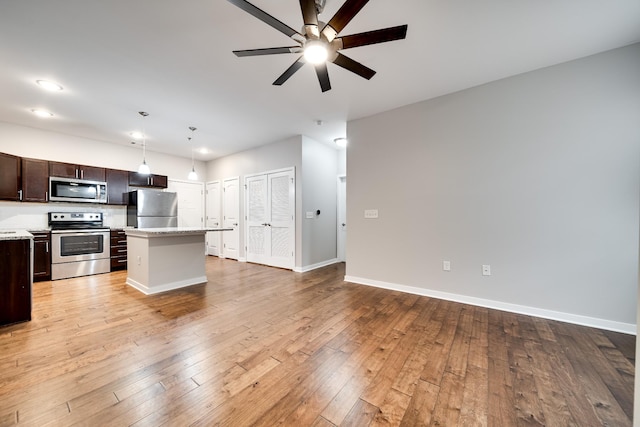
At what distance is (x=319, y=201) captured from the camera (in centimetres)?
531

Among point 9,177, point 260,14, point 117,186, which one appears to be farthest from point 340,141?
point 9,177

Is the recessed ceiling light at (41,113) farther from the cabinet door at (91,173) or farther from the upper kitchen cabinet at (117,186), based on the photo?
the upper kitchen cabinet at (117,186)

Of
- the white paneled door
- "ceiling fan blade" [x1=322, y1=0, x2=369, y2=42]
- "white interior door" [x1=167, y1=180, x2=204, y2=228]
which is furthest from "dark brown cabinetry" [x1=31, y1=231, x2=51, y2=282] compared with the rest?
"ceiling fan blade" [x1=322, y1=0, x2=369, y2=42]

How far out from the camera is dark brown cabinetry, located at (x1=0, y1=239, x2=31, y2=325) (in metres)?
2.43

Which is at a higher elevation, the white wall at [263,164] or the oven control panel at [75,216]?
the white wall at [263,164]

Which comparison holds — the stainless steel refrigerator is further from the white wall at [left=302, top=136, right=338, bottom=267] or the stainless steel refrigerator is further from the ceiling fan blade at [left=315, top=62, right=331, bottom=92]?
the ceiling fan blade at [left=315, top=62, right=331, bottom=92]

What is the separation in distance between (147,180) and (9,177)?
6.63 feet

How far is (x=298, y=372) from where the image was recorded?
1750 millimetres

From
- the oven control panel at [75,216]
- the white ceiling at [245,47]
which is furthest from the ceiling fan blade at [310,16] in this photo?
the oven control panel at [75,216]

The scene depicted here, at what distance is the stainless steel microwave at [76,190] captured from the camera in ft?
14.6

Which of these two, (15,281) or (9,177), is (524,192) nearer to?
(15,281)

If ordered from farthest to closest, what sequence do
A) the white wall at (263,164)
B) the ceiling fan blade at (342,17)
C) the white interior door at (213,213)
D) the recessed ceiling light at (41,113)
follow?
the white interior door at (213,213) < the white wall at (263,164) < the recessed ceiling light at (41,113) < the ceiling fan blade at (342,17)

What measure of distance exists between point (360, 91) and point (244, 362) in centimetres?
334

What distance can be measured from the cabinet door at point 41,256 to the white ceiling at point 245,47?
2.08 m
